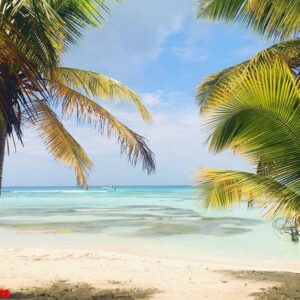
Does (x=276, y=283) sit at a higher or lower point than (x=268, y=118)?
lower

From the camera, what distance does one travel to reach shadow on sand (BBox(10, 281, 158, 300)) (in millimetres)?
6211

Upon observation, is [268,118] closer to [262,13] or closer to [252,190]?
[252,190]

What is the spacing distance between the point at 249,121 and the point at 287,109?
44 centimetres

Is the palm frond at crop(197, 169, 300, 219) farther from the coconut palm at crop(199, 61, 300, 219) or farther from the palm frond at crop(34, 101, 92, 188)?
the palm frond at crop(34, 101, 92, 188)

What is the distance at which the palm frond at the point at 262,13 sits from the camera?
588 cm

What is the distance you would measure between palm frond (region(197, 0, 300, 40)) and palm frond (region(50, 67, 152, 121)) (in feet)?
7.15

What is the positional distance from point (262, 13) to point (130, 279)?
528 centimetres

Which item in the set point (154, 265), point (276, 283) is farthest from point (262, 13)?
point (154, 265)

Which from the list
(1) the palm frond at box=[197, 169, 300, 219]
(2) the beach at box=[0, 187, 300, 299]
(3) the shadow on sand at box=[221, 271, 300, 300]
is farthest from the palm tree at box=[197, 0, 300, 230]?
(3) the shadow on sand at box=[221, 271, 300, 300]

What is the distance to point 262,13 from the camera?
21.5 feet

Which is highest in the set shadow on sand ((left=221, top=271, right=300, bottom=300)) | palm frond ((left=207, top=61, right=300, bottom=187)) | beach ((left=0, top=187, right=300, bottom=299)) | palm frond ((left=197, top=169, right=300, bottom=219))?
palm frond ((left=207, top=61, right=300, bottom=187))

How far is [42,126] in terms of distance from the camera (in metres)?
6.59

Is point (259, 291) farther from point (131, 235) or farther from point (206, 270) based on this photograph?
point (131, 235)

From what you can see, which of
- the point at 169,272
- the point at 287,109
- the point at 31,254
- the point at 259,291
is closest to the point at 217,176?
the point at 287,109
